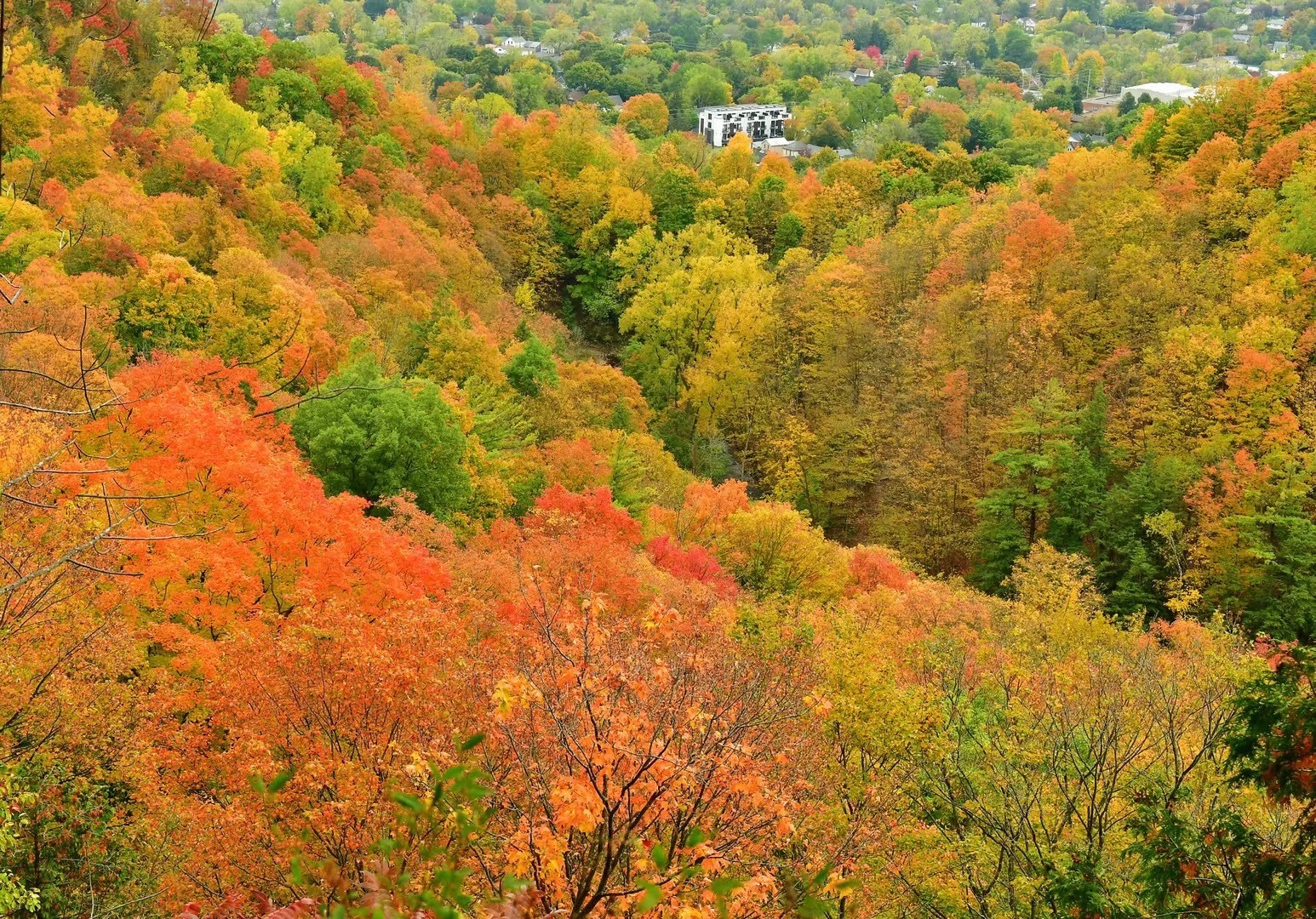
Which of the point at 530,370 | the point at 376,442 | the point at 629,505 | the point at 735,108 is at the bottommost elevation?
the point at 629,505

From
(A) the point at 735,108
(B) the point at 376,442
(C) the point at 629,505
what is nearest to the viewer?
(B) the point at 376,442

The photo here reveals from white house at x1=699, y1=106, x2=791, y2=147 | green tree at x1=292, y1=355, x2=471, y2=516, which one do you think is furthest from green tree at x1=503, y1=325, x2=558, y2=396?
white house at x1=699, y1=106, x2=791, y2=147

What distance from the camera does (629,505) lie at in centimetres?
3133

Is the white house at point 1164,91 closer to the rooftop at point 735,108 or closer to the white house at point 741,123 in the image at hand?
the white house at point 741,123

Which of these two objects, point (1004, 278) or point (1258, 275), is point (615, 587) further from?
point (1258, 275)

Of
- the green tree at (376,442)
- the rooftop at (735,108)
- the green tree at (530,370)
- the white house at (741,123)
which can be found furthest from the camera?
the rooftop at (735,108)

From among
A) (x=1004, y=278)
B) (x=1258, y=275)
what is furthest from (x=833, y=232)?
(x=1258, y=275)

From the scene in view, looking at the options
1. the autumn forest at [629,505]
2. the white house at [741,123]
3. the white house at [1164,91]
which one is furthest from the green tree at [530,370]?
the white house at [1164,91]

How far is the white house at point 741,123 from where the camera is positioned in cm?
9300

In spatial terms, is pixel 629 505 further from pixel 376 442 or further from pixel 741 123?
pixel 741 123

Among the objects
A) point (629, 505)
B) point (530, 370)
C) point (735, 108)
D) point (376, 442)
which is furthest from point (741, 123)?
point (376, 442)

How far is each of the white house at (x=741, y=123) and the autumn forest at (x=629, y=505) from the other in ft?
61.7

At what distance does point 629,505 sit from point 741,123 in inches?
2760

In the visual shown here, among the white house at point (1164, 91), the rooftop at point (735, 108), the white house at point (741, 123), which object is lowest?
the white house at point (741, 123)
